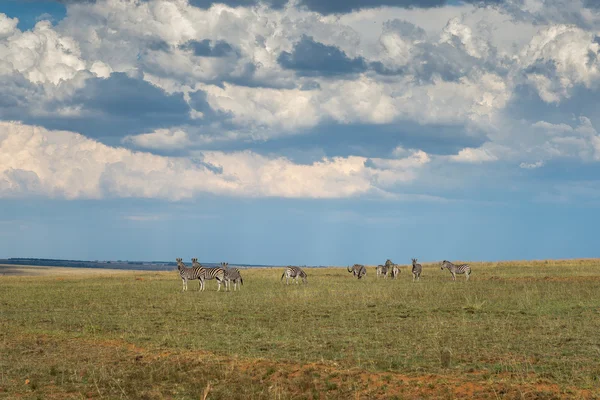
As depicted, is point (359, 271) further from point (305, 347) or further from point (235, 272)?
point (305, 347)

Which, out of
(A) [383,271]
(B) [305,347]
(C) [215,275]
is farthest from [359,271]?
(B) [305,347]

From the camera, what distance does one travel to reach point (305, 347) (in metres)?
19.3

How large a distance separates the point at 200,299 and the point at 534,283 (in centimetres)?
2060

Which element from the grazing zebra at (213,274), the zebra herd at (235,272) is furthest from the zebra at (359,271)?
the grazing zebra at (213,274)

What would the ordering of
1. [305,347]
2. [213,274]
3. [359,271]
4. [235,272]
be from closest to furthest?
[305,347] → [213,274] → [235,272] → [359,271]

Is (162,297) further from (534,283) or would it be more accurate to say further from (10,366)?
(534,283)

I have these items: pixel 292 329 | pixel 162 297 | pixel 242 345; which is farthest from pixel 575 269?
pixel 242 345

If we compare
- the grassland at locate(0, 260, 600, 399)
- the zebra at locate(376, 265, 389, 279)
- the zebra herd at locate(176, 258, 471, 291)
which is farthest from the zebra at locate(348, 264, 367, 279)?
the grassland at locate(0, 260, 600, 399)

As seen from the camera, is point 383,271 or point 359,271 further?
point 383,271

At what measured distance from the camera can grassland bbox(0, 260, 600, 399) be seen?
1481cm

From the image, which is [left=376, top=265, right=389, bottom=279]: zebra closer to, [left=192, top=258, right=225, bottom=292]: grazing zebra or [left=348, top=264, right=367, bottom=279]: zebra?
[left=348, top=264, right=367, bottom=279]: zebra

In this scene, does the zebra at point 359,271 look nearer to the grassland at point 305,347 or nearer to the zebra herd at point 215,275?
the zebra herd at point 215,275

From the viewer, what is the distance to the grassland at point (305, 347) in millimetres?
14812

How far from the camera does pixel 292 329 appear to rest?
23109 mm
